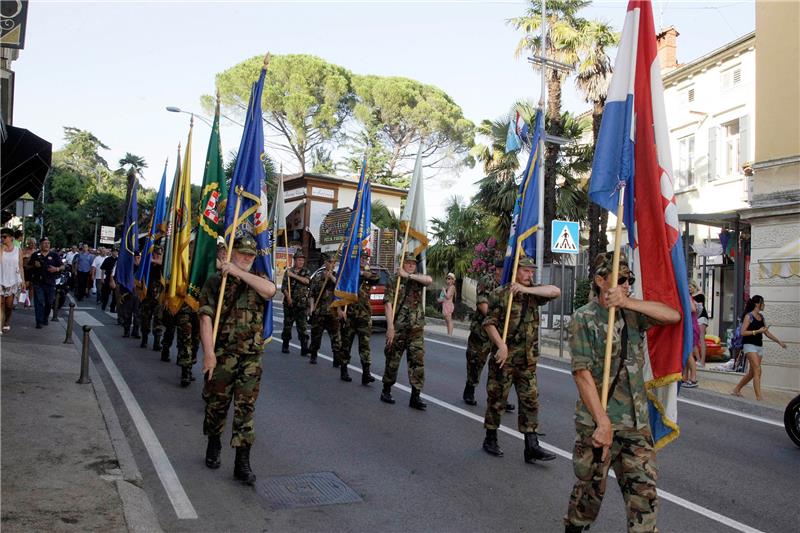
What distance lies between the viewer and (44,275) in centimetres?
1440

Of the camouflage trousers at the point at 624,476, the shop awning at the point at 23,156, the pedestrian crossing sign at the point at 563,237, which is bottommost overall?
the camouflage trousers at the point at 624,476

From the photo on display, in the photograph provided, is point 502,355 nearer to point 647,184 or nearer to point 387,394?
point 647,184

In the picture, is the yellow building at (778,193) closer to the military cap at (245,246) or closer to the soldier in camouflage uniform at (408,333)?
the soldier in camouflage uniform at (408,333)

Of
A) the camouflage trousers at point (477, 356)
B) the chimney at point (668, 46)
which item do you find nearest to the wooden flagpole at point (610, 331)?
the camouflage trousers at point (477, 356)

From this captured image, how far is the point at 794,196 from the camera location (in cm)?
1244

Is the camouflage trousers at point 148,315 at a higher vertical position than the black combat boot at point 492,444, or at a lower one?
higher

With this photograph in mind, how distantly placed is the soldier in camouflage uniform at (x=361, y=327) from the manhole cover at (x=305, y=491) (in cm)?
455

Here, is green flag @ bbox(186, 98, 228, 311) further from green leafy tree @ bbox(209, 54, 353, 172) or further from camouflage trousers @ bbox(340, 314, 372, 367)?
green leafy tree @ bbox(209, 54, 353, 172)

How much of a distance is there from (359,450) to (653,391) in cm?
337

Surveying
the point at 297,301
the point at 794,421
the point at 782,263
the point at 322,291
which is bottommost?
the point at 794,421

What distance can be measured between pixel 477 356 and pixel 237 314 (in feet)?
13.8

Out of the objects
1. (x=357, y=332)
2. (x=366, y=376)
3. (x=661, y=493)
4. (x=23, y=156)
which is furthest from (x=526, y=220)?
(x=23, y=156)

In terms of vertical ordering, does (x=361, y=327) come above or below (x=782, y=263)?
below

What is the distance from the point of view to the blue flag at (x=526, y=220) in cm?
737
